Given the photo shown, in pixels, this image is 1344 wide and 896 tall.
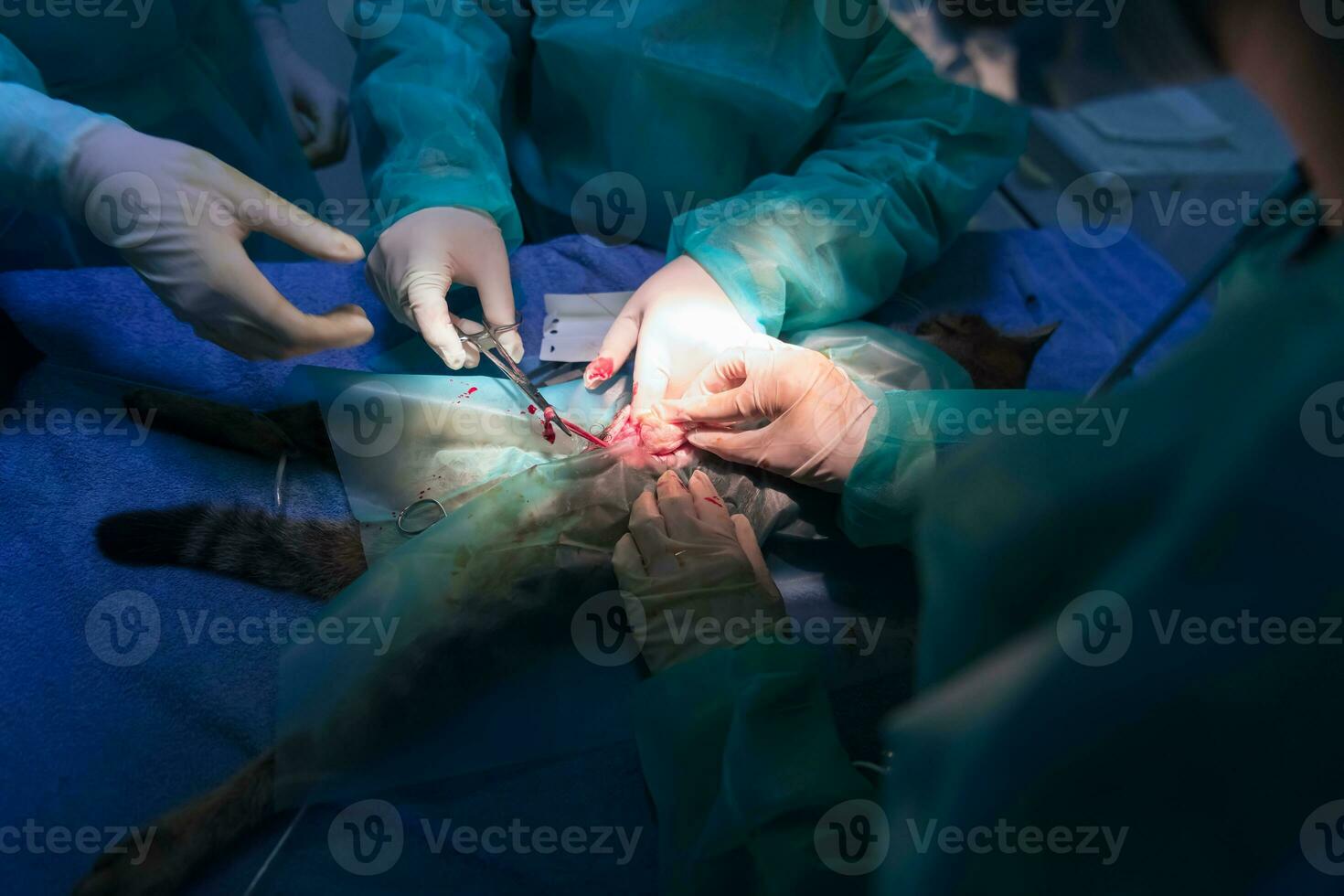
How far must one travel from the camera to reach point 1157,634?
63 cm

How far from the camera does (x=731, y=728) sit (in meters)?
1.09

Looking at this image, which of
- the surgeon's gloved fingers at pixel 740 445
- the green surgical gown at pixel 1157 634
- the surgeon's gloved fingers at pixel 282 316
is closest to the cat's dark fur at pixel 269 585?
the surgeon's gloved fingers at pixel 282 316

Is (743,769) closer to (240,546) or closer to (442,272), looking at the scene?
(240,546)

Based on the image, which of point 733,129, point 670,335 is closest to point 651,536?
point 670,335

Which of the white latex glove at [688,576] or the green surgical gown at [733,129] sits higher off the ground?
the green surgical gown at [733,129]

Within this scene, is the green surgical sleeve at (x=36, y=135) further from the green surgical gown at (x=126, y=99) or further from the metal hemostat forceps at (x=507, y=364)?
the metal hemostat forceps at (x=507, y=364)

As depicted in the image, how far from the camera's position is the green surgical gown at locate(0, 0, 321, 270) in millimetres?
1456

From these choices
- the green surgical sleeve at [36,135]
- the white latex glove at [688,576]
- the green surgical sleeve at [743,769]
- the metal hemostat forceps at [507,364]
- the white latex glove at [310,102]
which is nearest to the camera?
the green surgical sleeve at [743,769]

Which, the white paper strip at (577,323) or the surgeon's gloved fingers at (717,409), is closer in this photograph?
the surgeon's gloved fingers at (717,409)

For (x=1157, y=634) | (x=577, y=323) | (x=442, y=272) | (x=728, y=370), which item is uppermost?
(x=1157, y=634)

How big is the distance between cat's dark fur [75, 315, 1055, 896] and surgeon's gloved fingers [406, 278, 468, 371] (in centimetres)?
29

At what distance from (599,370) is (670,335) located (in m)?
0.18

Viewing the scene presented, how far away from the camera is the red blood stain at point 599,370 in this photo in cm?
175

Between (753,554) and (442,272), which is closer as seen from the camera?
(753,554)
